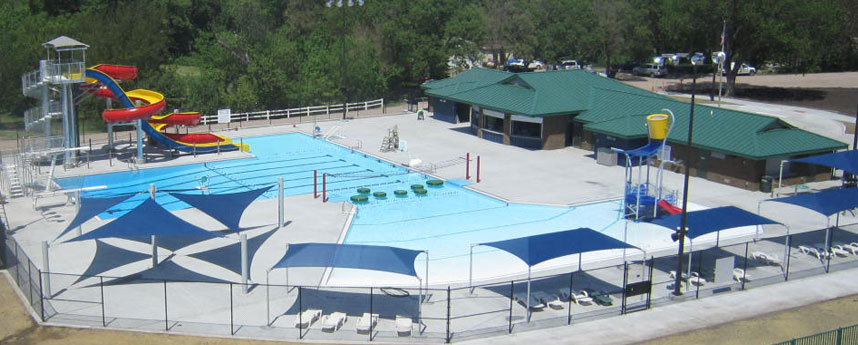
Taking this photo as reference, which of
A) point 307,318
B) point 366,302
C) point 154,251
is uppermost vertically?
point 154,251

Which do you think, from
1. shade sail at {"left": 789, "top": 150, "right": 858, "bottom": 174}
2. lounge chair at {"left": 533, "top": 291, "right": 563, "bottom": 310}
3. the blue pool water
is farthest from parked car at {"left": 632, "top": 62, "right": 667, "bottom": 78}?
lounge chair at {"left": 533, "top": 291, "right": 563, "bottom": 310}

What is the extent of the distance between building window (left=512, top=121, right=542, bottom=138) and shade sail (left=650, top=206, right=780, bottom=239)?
71.5ft

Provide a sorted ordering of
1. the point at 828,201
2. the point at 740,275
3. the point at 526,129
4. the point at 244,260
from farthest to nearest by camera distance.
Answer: the point at 526,129 < the point at 828,201 < the point at 740,275 < the point at 244,260

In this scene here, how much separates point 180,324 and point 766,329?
702 inches

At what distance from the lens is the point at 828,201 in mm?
33156

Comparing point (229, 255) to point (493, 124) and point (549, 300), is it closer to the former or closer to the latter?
point (549, 300)

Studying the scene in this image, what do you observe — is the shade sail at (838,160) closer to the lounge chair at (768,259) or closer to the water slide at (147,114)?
the lounge chair at (768,259)

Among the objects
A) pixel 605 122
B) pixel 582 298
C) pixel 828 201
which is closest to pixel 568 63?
pixel 605 122

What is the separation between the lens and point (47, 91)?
4516 cm

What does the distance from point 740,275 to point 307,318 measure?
1566 cm

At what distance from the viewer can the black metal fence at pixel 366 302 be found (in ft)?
79.4

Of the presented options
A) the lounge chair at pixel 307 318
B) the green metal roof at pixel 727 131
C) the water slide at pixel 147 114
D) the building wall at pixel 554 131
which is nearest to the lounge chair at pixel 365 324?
the lounge chair at pixel 307 318

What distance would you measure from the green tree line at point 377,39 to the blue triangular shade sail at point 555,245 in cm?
3954

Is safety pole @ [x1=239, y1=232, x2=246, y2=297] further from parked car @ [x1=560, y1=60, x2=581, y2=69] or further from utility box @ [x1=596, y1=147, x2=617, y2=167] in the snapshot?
parked car @ [x1=560, y1=60, x2=581, y2=69]
